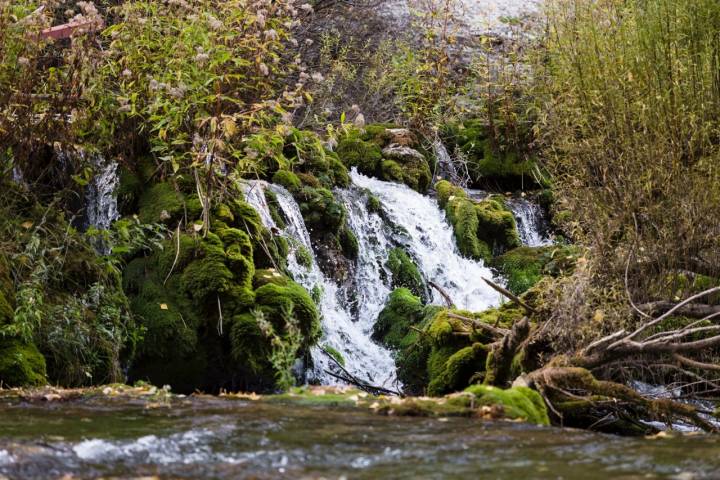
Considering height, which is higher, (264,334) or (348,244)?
(348,244)

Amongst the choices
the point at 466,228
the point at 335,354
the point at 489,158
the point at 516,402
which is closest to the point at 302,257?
the point at 335,354

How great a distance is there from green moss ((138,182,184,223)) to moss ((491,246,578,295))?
4.80 metres

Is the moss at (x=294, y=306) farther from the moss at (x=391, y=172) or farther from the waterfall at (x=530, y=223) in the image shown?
the waterfall at (x=530, y=223)

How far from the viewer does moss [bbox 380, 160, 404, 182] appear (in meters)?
12.8

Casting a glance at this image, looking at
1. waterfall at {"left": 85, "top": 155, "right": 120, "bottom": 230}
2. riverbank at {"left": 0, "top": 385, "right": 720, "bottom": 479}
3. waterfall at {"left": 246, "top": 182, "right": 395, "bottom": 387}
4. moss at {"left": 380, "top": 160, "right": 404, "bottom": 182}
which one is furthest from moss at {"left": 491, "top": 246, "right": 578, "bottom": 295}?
riverbank at {"left": 0, "top": 385, "right": 720, "bottom": 479}

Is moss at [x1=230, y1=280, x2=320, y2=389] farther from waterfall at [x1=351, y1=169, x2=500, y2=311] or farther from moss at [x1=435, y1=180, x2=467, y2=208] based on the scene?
moss at [x1=435, y1=180, x2=467, y2=208]

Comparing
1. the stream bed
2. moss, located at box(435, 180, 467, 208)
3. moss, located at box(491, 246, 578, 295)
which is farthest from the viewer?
moss, located at box(435, 180, 467, 208)

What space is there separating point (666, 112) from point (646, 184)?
554 mm

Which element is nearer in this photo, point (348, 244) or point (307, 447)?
point (307, 447)

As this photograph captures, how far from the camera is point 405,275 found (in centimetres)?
1054

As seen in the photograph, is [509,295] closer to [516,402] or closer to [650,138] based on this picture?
[650,138]

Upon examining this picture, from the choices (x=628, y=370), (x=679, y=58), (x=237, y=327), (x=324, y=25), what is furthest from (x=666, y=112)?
(x=324, y=25)

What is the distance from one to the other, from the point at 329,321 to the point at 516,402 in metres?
4.59

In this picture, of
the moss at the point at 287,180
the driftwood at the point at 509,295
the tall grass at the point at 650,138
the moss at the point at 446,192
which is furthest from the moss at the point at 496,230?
the tall grass at the point at 650,138
